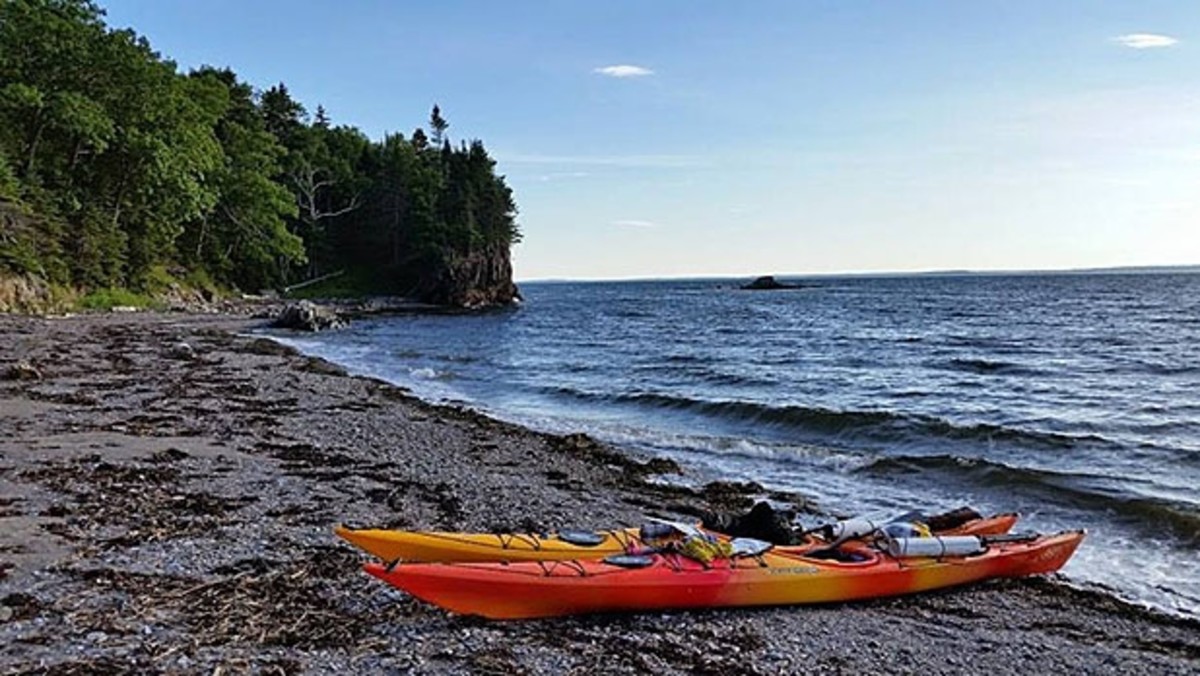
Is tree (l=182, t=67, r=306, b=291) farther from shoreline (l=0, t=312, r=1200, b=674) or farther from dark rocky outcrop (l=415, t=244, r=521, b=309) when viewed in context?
shoreline (l=0, t=312, r=1200, b=674)

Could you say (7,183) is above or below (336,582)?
above

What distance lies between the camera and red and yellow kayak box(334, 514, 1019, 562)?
6742 millimetres

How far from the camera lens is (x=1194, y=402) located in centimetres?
1991

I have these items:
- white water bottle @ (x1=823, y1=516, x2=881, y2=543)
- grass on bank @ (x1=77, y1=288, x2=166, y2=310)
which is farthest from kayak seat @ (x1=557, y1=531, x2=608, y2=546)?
grass on bank @ (x1=77, y1=288, x2=166, y2=310)

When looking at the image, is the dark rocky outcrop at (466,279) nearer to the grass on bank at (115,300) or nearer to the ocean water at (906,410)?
the grass on bank at (115,300)

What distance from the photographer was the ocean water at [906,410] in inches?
457

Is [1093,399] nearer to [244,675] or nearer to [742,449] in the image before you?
[742,449]

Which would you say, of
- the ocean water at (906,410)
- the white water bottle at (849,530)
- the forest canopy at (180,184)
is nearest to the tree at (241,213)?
the forest canopy at (180,184)

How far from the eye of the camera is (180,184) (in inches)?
1788

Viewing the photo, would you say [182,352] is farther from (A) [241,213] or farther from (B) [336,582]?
(A) [241,213]

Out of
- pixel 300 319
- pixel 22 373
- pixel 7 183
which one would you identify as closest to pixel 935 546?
pixel 22 373

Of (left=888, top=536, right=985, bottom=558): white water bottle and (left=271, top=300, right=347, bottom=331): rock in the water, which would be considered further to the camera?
(left=271, top=300, right=347, bottom=331): rock in the water

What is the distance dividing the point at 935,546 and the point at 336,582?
541 cm

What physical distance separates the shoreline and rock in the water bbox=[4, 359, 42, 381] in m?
2.91
